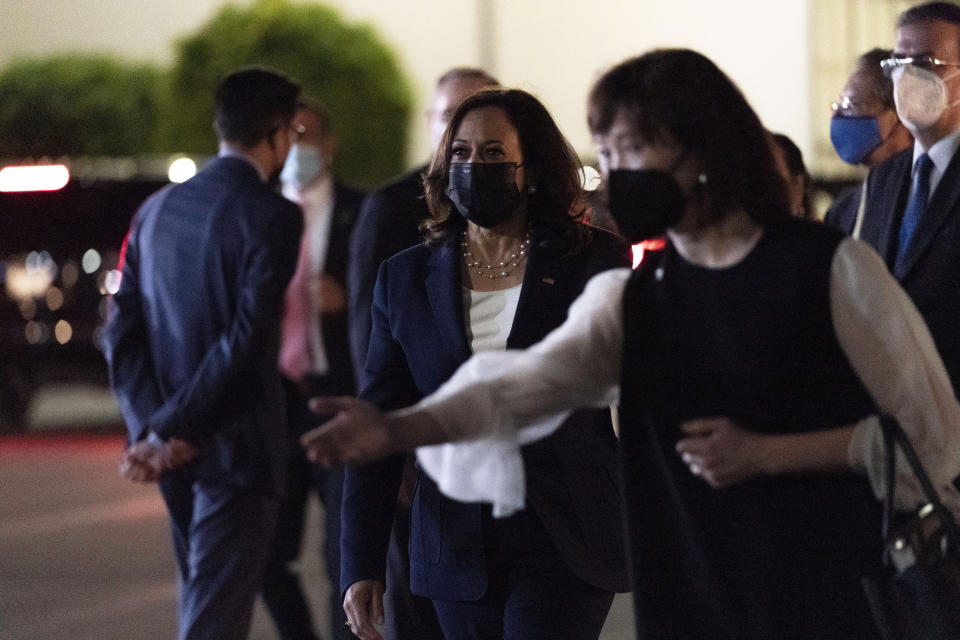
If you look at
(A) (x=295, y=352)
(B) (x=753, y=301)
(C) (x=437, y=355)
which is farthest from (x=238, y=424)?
(B) (x=753, y=301)

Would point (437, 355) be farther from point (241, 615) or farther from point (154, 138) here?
point (154, 138)

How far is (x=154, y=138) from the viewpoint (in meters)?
32.6

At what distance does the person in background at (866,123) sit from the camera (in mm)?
4871

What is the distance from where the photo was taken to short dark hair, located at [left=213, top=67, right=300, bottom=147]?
519 cm

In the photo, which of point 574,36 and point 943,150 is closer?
point 943,150

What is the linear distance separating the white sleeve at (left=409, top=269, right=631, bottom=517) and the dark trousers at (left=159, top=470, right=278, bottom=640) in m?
2.12

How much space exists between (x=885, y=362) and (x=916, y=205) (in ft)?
5.97

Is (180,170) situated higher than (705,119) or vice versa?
(705,119)

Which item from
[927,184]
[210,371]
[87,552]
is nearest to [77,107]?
[87,552]

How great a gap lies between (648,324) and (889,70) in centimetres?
218

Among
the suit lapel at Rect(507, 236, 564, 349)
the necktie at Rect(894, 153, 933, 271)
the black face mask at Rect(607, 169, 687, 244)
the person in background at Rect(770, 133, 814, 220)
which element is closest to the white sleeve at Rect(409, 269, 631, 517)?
the black face mask at Rect(607, 169, 687, 244)

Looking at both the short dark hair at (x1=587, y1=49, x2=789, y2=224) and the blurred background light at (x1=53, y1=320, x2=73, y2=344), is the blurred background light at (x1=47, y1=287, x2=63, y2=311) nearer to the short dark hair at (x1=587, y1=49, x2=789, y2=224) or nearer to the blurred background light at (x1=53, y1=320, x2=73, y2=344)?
the blurred background light at (x1=53, y1=320, x2=73, y2=344)

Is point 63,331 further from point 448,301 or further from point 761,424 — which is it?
point 761,424

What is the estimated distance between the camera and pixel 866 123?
4910 millimetres
